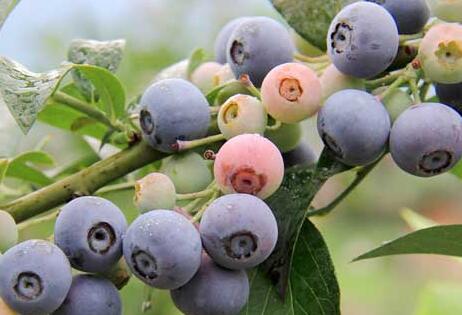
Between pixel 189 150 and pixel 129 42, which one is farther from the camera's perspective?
pixel 129 42

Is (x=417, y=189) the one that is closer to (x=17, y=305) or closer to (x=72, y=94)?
(x=72, y=94)

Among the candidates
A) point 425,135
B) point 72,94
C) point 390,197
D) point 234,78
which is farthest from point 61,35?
point 425,135

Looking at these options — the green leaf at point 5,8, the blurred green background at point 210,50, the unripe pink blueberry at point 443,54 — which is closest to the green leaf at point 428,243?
the unripe pink blueberry at point 443,54

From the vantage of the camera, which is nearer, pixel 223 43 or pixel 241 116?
pixel 241 116

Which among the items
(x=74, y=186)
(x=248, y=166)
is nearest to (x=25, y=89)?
(x=74, y=186)

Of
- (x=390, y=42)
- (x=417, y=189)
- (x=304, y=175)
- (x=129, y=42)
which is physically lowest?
(x=417, y=189)

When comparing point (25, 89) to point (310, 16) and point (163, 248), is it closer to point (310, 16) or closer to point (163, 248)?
point (163, 248)

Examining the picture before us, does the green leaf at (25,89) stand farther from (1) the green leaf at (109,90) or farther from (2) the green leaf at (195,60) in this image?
(2) the green leaf at (195,60)
